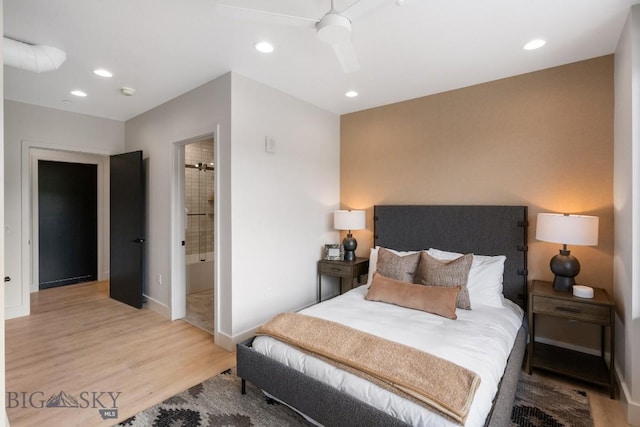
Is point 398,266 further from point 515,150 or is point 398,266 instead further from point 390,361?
point 515,150

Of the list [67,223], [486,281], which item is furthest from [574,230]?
[67,223]

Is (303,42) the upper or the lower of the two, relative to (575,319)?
upper

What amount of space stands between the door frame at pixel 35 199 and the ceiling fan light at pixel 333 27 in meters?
4.19

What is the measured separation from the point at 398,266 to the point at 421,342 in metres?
1.06

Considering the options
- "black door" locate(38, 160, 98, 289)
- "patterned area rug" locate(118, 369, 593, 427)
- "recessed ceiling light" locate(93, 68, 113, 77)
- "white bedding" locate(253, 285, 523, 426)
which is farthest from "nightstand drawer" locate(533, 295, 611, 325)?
"black door" locate(38, 160, 98, 289)

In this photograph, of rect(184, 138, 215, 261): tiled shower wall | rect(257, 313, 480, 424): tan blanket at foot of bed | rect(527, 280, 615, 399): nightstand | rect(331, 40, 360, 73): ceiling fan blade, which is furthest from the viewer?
rect(184, 138, 215, 261): tiled shower wall

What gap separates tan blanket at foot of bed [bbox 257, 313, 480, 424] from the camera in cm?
141

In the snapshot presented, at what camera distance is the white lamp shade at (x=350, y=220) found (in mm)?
3742

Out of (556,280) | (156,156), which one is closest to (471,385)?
(556,280)

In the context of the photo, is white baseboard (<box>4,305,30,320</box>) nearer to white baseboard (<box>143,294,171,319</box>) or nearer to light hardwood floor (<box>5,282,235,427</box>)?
light hardwood floor (<box>5,282,235,427</box>)

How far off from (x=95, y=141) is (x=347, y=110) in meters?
3.60

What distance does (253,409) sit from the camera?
2080 mm

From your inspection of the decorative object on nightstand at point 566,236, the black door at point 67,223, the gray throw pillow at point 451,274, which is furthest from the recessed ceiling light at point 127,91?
the decorative object on nightstand at point 566,236

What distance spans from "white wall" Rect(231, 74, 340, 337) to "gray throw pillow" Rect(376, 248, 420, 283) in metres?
1.11
